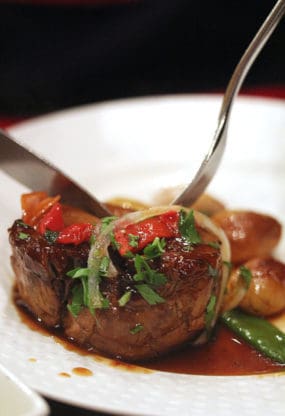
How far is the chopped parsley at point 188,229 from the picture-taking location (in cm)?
264

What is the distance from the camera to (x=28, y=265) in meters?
2.62

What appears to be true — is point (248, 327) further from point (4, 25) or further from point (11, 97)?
point (4, 25)

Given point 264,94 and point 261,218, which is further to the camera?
point 264,94

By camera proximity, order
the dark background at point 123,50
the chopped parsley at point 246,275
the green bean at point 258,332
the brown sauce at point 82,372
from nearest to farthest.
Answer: the brown sauce at point 82,372
the green bean at point 258,332
the chopped parsley at point 246,275
the dark background at point 123,50

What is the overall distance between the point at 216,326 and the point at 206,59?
152 inches

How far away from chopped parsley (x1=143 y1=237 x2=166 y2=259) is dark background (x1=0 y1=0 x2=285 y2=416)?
2.85 m

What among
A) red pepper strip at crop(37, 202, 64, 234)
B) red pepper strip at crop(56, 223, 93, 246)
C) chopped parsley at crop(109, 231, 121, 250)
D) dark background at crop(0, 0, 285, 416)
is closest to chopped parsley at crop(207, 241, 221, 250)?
chopped parsley at crop(109, 231, 121, 250)

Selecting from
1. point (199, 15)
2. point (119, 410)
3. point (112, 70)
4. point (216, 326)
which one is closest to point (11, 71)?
point (112, 70)

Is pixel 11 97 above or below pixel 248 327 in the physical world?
above

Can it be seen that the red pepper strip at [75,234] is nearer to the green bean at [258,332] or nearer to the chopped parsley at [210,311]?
the chopped parsley at [210,311]

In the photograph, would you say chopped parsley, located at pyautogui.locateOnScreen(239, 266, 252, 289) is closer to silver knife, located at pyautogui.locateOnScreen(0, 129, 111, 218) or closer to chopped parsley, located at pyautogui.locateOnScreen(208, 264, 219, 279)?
chopped parsley, located at pyautogui.locateOnScreen(208, 264, 219, 279)

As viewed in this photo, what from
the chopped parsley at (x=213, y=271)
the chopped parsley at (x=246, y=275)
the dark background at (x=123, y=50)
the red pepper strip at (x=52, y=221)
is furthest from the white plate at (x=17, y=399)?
the dark background at (x=123, y=50)

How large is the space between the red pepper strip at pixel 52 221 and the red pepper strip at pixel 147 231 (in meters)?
0.28

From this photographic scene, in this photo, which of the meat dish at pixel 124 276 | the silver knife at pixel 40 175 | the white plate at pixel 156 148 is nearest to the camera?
the meat dish at pixel 124 276
